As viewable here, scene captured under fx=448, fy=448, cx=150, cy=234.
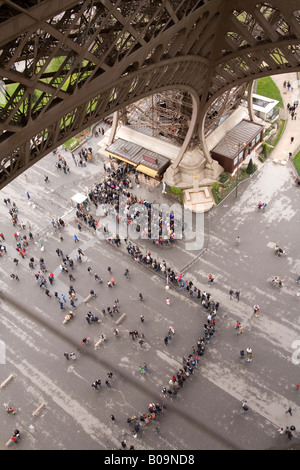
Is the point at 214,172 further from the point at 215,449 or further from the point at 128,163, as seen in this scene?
the point at 215,449

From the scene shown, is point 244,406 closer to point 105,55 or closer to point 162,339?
point 162,339

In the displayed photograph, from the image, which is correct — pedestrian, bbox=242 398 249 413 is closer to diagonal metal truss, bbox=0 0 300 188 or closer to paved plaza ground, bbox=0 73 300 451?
paved plaza ground, bbox=0 73 300 451

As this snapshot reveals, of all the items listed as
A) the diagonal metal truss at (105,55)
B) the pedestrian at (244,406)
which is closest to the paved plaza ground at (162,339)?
the pedestrian at (244,406)

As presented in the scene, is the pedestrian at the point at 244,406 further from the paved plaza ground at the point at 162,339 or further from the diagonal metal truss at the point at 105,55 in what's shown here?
the diagonal metal truss at the point at 105,55

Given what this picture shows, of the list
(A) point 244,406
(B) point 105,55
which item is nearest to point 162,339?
(A) point 244,406

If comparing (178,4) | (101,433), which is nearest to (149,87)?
(178,4)

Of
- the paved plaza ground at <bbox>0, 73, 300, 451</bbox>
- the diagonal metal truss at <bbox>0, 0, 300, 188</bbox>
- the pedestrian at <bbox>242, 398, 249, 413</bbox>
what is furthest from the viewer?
the paved plaza ground at <bbox>0, 73, 300, 451</bbox>

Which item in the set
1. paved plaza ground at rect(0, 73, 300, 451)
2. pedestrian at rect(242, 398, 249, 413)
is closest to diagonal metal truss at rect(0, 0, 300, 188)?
paved plaza ground at rect(0, 73, 300, 451)
